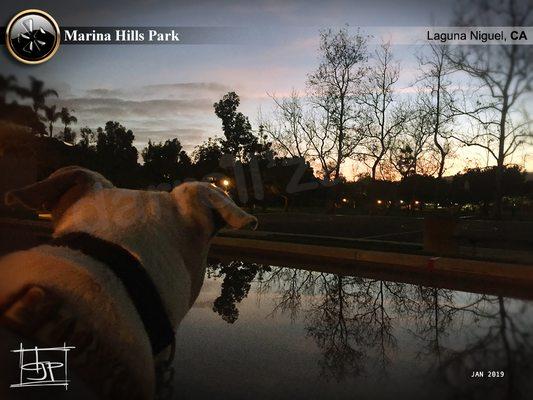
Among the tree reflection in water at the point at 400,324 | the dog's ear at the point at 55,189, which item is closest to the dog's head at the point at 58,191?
the dog's ear at the point at 55,189

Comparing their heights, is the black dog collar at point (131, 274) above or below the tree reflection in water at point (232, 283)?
above

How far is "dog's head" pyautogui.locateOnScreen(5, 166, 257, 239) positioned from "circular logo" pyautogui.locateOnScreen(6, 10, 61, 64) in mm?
1226

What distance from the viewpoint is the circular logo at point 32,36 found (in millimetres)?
2346

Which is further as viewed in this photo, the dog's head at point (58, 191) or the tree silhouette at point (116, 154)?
the tree silhouette at point (116, 154)

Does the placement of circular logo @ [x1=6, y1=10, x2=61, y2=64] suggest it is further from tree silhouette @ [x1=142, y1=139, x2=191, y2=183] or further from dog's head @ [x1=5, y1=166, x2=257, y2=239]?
tree silhouette @ [x1=142, y1=139, x2=191, y2=183]

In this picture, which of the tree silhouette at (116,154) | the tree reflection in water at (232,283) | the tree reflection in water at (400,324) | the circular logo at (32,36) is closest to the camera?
the circular logo at (32,36)

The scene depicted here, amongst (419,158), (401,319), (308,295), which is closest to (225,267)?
(308,295)

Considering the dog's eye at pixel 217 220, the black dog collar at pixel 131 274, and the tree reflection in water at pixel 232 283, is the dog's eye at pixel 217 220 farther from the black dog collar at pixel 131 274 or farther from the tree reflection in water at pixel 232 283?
the tree reflection in water at pixel 232 283

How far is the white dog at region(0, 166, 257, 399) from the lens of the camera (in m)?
0.96

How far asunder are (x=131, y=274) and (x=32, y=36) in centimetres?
181

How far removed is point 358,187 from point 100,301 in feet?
231

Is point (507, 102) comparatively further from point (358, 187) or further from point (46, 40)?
point (358, 187)

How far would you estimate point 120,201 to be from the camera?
4.56 feet

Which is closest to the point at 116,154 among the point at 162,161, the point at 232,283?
the point at 162,161
